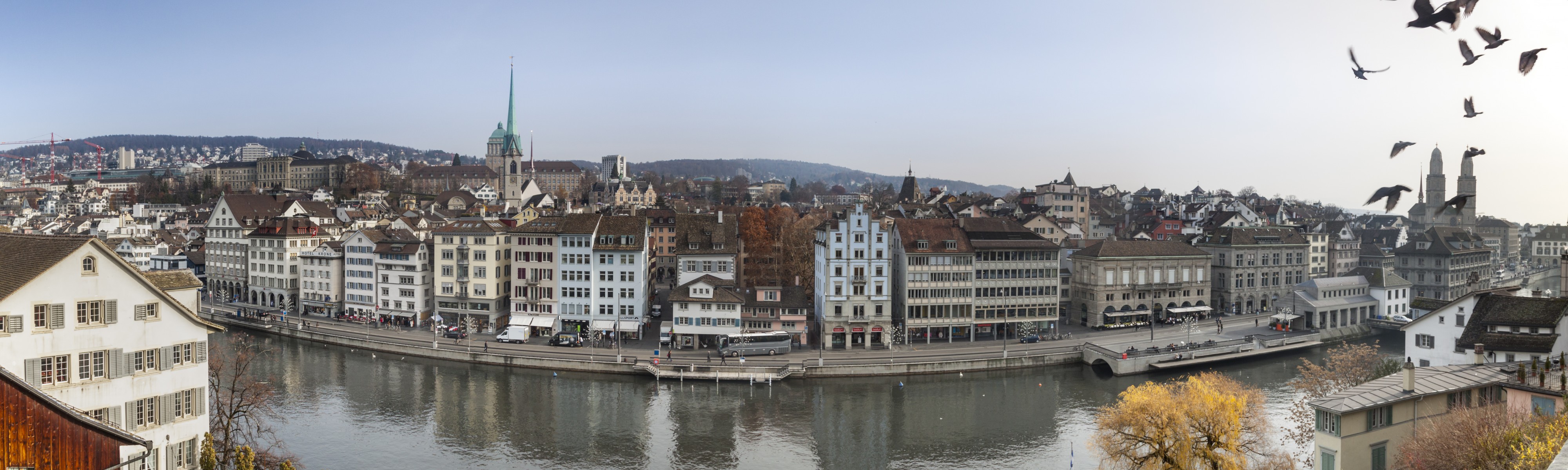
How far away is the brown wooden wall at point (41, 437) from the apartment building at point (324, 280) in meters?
56.1

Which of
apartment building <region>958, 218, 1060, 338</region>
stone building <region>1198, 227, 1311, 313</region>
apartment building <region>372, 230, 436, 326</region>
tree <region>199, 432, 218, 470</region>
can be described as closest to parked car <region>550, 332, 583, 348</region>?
apartment building <region>372, 230, 436, 326</region>

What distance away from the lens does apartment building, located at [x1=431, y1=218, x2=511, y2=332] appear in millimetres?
60719

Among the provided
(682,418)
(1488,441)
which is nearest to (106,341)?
(682,418)

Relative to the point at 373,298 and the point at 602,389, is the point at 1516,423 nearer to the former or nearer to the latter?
the point at 602,389

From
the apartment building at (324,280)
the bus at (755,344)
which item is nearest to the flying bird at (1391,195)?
the bus at (755,344)

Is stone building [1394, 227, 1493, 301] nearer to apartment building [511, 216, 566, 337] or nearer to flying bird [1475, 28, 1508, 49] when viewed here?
apartment building [511, 216, 566, 337]

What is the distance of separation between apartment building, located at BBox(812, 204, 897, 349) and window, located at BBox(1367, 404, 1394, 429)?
31480 millimetres

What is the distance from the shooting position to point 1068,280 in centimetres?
6619

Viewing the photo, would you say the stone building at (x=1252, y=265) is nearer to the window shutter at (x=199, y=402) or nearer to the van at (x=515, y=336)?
the van at (x=515, y=336)

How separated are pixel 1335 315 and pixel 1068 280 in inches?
692

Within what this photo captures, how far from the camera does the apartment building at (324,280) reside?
68062 millimetres

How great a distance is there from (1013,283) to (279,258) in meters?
54.4

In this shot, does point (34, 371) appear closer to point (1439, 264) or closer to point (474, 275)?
point (474, 275)

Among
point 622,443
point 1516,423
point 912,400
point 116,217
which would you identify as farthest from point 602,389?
point 116,217
